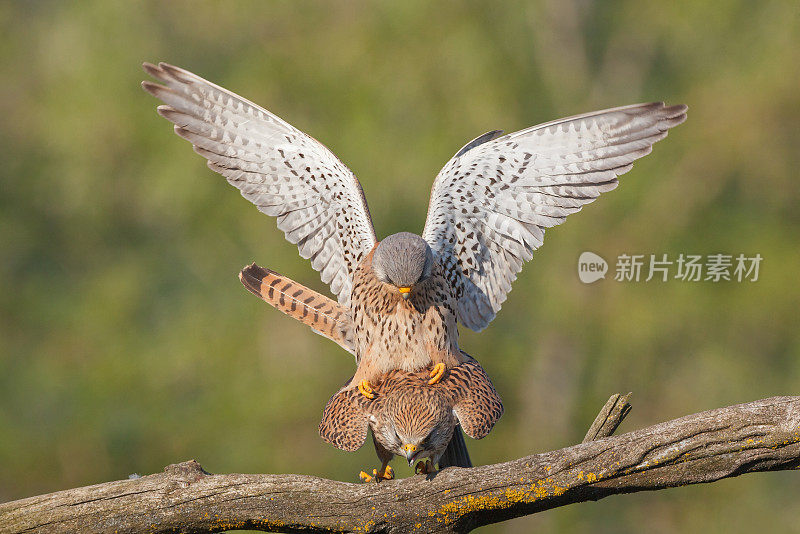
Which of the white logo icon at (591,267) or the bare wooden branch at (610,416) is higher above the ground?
the white logo icon at (591,267)

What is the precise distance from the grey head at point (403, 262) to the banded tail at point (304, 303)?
0.53 metres

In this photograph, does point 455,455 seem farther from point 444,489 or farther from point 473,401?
point 444,489

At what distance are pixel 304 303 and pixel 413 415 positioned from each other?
2.98 feet

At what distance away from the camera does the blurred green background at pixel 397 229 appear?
1002 centimetres

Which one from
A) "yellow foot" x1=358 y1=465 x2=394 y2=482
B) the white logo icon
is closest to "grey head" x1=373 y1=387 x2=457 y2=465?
"yellow foot" x1=358 y1=465 x2=394 y2=482

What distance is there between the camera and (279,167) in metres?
4.18

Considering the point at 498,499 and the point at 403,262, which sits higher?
the point at 403,262

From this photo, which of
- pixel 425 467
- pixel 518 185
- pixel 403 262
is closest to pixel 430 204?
pixel 518 185

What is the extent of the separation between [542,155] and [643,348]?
727 centimetres

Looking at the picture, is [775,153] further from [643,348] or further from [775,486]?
[775,486]

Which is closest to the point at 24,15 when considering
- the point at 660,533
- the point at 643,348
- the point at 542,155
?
the point at 643,348

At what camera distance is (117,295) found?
11.8 meters

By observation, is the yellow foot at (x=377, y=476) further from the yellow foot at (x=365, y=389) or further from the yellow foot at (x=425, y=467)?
the yellow foot at (x=365, y=389)

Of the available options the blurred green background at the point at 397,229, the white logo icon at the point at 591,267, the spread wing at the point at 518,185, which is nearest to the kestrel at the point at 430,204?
the spread wing at the point at 518,185
